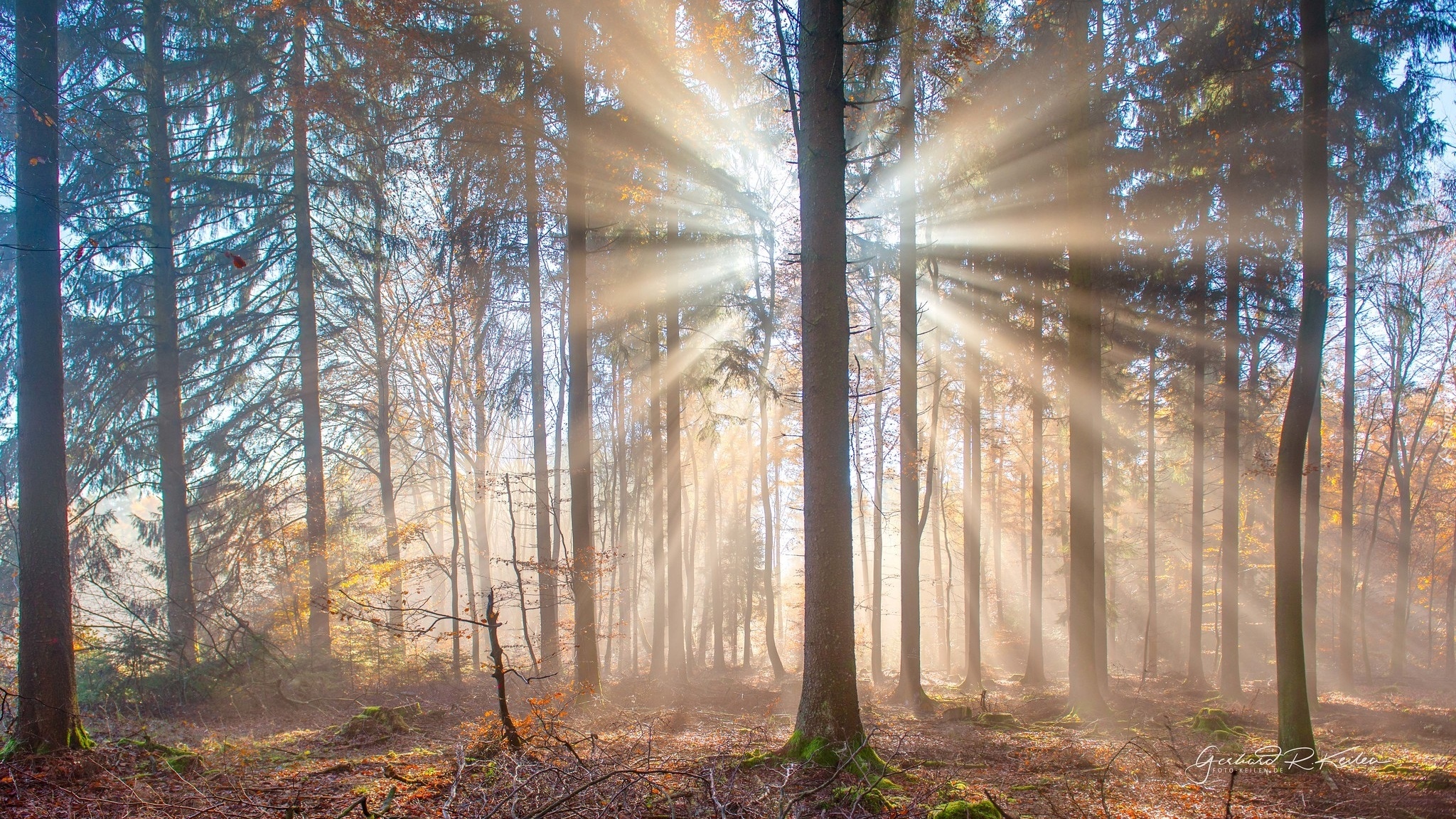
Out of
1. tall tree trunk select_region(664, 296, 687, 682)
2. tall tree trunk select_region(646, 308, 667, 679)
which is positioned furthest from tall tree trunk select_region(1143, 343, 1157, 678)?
tall tree trunk select_region(646, 308, 667, 679)

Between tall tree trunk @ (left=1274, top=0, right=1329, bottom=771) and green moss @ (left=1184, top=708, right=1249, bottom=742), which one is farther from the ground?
tall tree trunk @ (left=1274, top=0, right=1329, bottom=771)

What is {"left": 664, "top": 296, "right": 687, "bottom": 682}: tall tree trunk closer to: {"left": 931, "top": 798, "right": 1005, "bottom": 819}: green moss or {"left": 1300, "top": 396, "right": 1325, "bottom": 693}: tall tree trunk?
{"left": 931, "top": 798, "right": 1005, "bottom": 819}: green moss

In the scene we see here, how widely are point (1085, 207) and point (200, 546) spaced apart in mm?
16358

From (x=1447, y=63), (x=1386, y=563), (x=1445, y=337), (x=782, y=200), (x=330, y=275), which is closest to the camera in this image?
(x=1447, y=63)

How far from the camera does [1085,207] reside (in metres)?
9.91

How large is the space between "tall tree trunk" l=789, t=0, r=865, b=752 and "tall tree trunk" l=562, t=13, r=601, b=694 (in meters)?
4.73

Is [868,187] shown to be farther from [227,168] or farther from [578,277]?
[227,168]

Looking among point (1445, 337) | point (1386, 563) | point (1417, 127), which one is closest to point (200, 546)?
point (1417, 127)

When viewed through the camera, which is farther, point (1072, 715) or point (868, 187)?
point (868, 187)

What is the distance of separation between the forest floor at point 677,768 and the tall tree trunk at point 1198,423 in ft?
13.7

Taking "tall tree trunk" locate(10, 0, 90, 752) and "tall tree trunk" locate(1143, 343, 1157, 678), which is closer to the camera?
"tall tree trunk" locate(10, 0, 90, 752)

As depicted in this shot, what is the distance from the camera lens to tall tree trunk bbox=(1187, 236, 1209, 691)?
1241 cm

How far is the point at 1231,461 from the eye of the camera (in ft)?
42.4

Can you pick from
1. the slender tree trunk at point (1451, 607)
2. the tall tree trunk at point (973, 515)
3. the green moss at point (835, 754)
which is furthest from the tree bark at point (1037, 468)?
the slender tree trunk at point (1451, 607)
